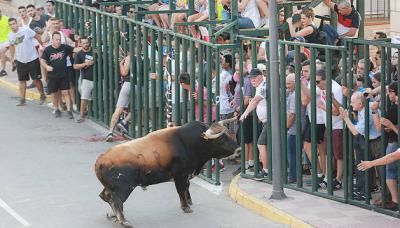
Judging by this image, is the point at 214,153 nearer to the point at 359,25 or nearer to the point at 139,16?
the point at 359,25

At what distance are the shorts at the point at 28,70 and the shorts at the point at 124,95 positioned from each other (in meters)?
3.57

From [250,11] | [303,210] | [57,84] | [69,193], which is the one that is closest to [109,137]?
[57,84]

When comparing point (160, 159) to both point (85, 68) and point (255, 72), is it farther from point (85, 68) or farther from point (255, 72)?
point (85, 68)

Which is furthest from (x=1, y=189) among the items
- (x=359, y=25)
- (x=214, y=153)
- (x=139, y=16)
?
(x=359, y=25)

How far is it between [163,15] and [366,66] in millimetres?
7427

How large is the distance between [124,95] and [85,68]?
69.3 inches

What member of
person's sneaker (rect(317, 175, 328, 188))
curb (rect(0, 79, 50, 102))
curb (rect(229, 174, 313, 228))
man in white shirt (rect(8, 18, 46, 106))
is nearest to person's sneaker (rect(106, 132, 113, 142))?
man in white shirt (rect(8, 18, 46, 106))

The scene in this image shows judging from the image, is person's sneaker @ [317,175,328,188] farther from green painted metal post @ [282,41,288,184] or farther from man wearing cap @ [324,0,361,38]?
man wearing cap @ [324,0,361,38]

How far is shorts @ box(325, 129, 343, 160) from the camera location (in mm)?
16672

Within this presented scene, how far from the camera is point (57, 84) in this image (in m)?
24.0

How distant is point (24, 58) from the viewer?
25.2m

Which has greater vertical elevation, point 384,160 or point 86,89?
point 86,89

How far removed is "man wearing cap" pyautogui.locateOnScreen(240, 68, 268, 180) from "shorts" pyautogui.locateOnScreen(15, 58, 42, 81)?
27.1 ft

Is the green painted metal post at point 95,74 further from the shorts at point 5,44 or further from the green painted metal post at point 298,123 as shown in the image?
the green painted metal post at point 298,123
